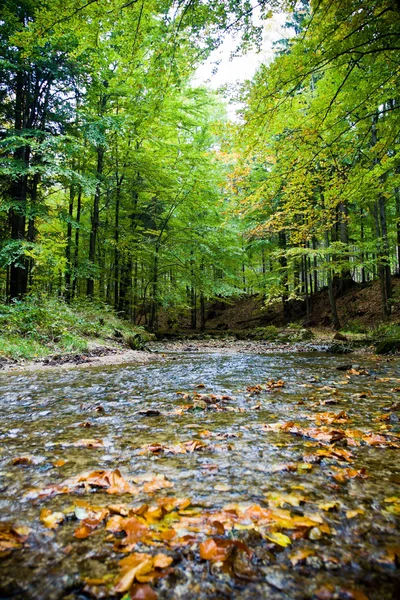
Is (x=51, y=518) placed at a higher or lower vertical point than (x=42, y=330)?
lower

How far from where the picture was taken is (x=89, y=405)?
3.23 meters

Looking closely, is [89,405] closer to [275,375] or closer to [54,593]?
[54,593]

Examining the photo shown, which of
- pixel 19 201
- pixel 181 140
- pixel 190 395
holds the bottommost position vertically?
pixel 190 395

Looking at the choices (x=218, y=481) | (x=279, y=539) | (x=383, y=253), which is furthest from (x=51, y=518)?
(x=383, y=253)

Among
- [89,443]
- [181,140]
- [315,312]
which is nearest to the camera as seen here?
[89,443]

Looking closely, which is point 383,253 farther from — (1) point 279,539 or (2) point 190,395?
(1) point 279,539

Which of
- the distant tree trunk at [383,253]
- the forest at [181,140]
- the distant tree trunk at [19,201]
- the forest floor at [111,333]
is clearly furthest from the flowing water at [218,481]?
the distant tree trunk at [383,253]

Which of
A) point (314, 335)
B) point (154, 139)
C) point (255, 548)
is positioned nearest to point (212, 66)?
point (255, 548)

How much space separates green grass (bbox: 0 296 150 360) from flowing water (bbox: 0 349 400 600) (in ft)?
10.4

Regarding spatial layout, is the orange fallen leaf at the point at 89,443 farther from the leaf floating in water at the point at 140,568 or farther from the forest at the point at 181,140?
the forest at the point at 181,140

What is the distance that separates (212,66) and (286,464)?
5838 mm

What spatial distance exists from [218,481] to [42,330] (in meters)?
7.26

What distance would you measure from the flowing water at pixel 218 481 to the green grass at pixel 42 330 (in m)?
3.17

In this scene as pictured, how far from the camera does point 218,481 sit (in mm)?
1642
